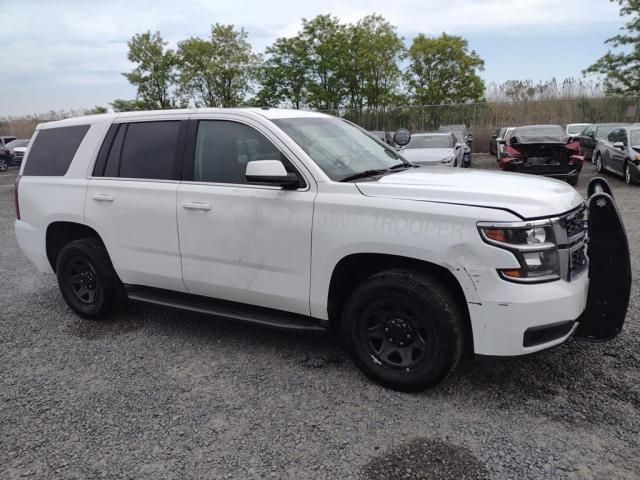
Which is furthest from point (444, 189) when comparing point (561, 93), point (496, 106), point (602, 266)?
point (561, 93)

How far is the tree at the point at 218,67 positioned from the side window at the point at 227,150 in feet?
109

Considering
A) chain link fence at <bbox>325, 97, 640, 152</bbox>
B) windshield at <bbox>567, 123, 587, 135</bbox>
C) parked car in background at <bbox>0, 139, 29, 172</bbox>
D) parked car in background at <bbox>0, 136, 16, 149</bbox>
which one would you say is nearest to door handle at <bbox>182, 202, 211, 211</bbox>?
windshield at <bbox>567, 123, 587, 135</bbox>

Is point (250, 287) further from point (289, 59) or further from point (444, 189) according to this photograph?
point (289, 59)

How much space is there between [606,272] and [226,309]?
103 inches

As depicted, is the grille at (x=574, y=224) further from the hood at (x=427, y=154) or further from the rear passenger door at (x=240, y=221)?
the hood at (x=427, y=154)

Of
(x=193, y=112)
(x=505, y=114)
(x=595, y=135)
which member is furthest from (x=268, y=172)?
(x=505, y=114)

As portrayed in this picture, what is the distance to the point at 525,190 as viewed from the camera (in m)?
3.13

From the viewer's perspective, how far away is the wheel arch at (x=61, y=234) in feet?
15.4

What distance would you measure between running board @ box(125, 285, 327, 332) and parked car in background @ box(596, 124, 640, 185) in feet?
38.5

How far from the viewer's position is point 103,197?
430 centimetres

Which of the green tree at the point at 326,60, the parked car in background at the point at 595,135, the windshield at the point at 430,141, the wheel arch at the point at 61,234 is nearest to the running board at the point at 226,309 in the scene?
the wheel arch at the point at 61,234

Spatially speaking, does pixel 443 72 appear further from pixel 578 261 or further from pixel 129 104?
pixel 578 261

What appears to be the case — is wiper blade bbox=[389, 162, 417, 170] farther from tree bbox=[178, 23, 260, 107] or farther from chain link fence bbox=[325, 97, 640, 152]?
tree bbox=[178, 23, 260, 107]

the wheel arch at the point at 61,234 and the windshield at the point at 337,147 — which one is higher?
the windshield at the point at 337,147
